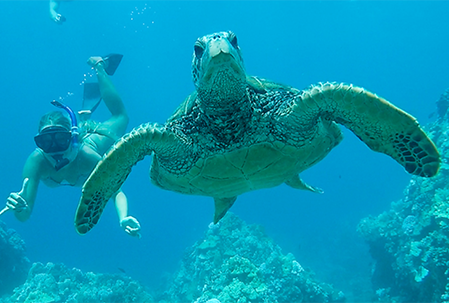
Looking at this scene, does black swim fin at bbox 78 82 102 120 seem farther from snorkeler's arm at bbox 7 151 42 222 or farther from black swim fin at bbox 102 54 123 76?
snorkeler's arm at bbox 7 151 42 222

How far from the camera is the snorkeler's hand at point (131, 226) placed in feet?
12.3

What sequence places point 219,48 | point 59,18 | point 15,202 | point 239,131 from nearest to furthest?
point 219,48
point 239,131
point 15,202
point 59,18

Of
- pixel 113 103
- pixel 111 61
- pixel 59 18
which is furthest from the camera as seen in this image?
pixel 59 18

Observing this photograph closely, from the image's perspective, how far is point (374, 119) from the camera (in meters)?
2.45

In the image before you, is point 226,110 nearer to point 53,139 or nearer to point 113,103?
point 53,139

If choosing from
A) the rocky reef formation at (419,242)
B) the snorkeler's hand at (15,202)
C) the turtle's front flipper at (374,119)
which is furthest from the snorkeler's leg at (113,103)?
the rocky reef formation at (419,242)

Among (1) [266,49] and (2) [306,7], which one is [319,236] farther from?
(1) [266,49]

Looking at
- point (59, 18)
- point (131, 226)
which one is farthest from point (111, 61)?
point (131, 226)

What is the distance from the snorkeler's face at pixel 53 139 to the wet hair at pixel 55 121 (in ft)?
0.27

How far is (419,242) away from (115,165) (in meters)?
7.35

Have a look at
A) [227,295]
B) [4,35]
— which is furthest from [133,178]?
[227,295]

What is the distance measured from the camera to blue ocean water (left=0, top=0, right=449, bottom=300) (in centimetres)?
3969

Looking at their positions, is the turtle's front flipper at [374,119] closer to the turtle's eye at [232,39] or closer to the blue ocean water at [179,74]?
the turtle's eye at [232,39]

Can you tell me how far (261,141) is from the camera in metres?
2.82
